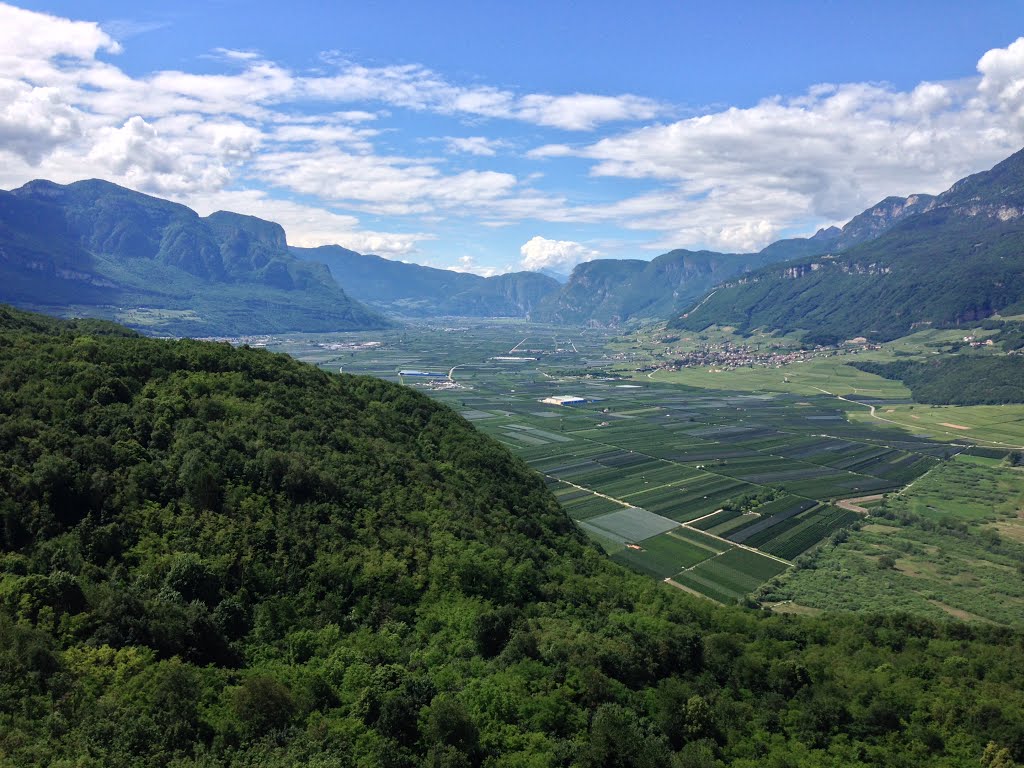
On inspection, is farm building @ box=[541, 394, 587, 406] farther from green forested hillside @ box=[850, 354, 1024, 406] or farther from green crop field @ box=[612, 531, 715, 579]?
green crop field @ box=[612, 531, 715, 579]

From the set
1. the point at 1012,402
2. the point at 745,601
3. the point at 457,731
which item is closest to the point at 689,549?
the point at 745,601

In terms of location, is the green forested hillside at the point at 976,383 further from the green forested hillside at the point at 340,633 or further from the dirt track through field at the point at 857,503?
the green forested hillside at the point at 340,633

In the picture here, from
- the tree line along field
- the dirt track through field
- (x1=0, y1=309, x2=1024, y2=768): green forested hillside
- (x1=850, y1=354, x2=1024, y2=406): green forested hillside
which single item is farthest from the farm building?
(x1=0, y1=309, x2=1024, y2=768): green forested hillside

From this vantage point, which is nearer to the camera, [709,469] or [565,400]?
[709,469]

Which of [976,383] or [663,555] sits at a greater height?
[976,383]

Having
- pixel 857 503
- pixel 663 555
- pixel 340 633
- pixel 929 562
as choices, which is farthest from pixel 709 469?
pixel 340 633

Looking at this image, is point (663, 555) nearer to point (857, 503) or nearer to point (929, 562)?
point (929, 562)
